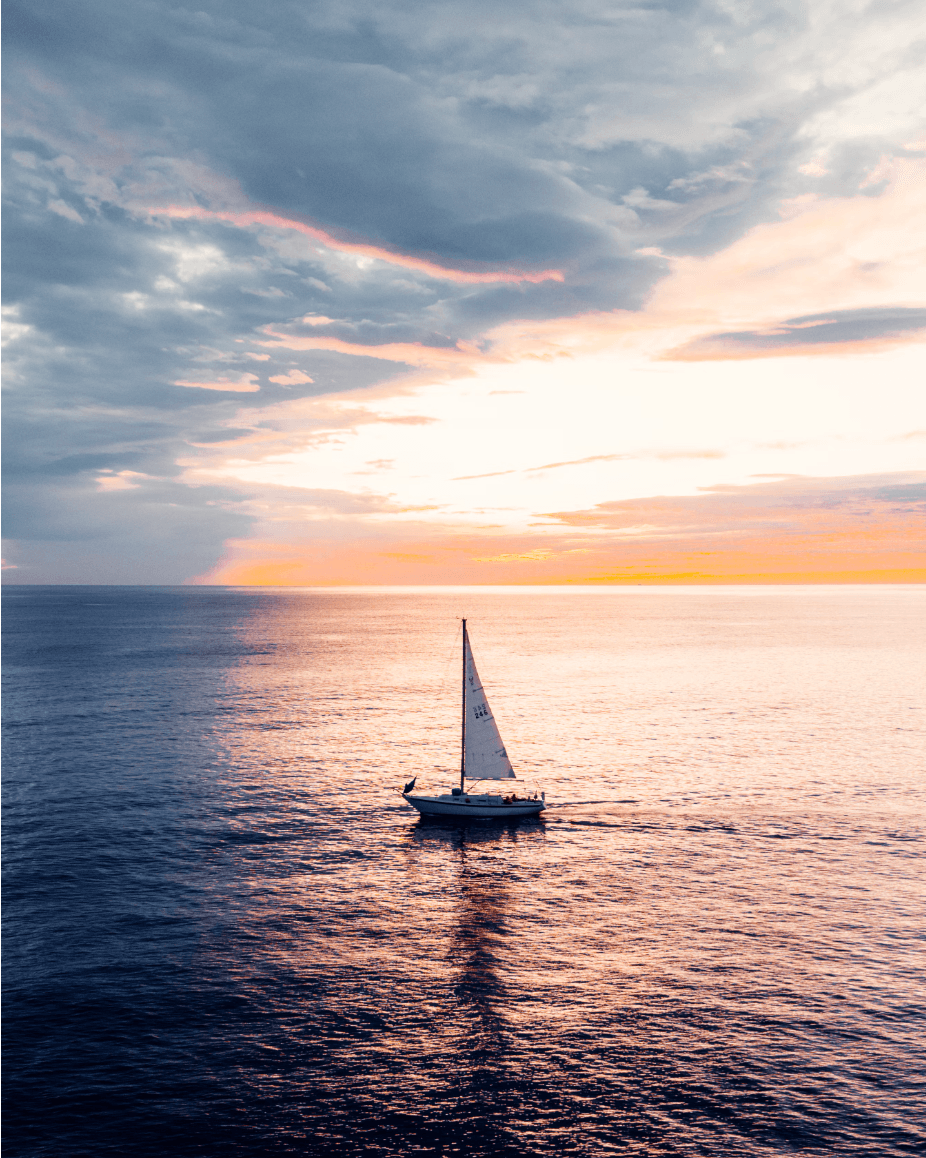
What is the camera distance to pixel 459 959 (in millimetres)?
55594

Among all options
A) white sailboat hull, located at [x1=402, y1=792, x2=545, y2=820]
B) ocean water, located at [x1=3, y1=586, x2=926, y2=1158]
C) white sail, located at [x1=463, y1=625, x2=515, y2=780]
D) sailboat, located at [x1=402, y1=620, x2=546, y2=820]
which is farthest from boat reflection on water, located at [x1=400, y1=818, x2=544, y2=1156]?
white sail, located at [x1=463, y1=625, x2=515, y2=780]

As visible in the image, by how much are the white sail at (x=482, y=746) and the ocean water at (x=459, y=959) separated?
→ 740 centimetres

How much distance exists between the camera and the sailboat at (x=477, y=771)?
87688 mm

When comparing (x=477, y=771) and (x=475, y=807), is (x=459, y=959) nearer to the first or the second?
(x=475, y=807)

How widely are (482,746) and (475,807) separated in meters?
7.52

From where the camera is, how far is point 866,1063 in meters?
44.2

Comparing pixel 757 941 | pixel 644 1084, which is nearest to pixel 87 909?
pixel 644 1084

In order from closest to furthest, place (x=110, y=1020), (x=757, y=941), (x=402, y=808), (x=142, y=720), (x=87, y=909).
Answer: (x=110, y=1020), (x=757, y=941), (x=87, y=909), (x=402, y=808), (x=142, y=720)

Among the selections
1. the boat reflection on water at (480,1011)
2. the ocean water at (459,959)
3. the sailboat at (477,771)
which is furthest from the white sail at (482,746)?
the boat reflection on water at (480,1011)

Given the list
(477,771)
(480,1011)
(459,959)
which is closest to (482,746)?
(477,771)

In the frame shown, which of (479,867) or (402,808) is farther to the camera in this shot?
(402,808)

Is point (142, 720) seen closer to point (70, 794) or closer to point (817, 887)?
point (70, 794)

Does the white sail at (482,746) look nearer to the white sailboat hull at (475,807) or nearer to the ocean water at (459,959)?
the white sailboat hull at (475,807)

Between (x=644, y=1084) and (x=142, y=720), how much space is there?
119 metres
